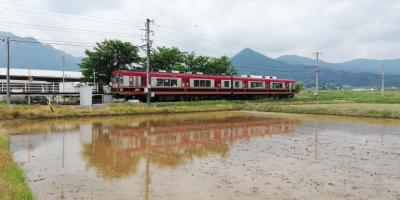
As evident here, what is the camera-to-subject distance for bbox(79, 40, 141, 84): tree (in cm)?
4044

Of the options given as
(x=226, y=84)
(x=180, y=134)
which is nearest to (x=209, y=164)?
(x=180, y=134)

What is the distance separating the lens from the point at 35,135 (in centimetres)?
1689

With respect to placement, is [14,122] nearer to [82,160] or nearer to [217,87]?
[82,160]

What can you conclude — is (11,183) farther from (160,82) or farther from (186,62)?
(186,62)

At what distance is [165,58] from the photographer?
1882 inches

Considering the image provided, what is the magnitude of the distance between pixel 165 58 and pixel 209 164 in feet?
126

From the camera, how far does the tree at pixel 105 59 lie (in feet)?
133

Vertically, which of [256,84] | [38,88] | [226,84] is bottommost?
[38,88]

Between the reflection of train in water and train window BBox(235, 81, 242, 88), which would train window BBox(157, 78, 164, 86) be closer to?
train window BBox(235, 81, 242, 88)

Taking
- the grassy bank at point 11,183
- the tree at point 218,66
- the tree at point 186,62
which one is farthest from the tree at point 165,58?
the grassy bank at point 11,183

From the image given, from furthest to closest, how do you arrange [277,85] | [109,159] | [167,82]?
[277,85], [167,82], [109,159]

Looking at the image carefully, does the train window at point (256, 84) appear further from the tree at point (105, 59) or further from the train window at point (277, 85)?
the tree at point (105, 59)

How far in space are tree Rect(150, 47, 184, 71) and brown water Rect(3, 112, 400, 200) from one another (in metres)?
29.6

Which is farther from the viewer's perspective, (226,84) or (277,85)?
(277,85)
